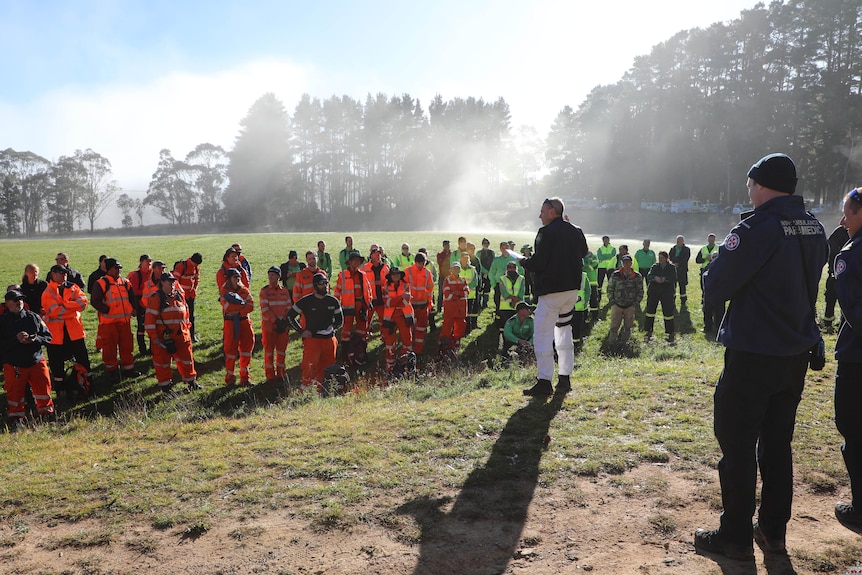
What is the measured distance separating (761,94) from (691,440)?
192ft

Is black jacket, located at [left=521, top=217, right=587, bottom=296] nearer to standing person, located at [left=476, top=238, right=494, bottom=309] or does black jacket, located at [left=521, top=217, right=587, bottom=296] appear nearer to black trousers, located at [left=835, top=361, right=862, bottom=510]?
black trousers, located at [left=835, top=361, right=862, bottom=510]

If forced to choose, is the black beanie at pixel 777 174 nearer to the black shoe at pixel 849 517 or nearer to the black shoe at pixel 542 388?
the black shoe at pixel 849 517

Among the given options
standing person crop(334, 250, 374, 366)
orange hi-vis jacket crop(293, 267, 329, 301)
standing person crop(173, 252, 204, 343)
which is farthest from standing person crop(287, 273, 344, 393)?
standing person crop(173, 252, 204, 343)

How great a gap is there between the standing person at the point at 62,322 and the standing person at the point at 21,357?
1.04 metres

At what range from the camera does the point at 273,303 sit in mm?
10445

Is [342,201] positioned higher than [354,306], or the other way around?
[342,201]

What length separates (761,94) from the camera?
5169 cm

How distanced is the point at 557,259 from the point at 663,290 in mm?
8955

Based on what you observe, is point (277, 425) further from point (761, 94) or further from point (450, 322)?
point (761, 94)

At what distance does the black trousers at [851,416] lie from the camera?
11.6ft

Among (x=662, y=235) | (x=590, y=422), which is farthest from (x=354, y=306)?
(x=662, y=235)

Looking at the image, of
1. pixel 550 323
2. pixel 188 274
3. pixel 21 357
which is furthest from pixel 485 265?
pixel 21 357

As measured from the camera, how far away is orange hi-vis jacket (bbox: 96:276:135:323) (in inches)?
410

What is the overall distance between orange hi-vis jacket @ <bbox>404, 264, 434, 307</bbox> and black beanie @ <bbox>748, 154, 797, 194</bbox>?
30.8 feet
